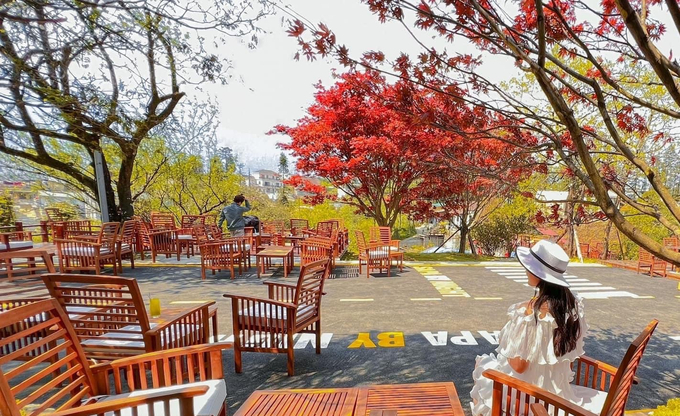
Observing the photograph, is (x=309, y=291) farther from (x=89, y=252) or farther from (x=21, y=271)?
(x=89, y=252)

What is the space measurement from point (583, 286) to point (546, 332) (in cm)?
633

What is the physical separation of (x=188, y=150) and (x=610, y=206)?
1457 centimetres

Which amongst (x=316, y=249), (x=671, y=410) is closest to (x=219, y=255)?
(x=316, y=249)

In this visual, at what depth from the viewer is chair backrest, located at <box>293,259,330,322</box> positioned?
323 cm

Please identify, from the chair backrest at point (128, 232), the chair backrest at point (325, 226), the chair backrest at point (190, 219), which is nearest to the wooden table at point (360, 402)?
the chair backrest at point (325, 226)

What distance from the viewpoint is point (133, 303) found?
244cm

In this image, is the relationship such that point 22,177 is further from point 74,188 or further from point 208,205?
point 208,205

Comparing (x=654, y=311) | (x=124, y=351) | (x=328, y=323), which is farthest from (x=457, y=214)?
(x=124, y=351)

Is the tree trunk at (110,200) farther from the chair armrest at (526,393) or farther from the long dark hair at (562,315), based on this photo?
the long dark hair at (562,315)

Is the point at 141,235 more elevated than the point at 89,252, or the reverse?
the point at 141,235

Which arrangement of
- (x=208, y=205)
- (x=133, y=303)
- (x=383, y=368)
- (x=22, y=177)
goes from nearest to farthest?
(x=133, y=303) → (x=383, y=368) → (x=22, y=177) → (x=208, y=205)

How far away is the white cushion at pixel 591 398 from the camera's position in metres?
1.93

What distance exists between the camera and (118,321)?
8.38 ft

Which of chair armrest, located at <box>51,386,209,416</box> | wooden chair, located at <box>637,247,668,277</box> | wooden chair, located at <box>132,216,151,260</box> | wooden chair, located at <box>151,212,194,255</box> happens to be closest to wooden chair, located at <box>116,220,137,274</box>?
wooden chair, located at <box>151,212,194,255</box>
